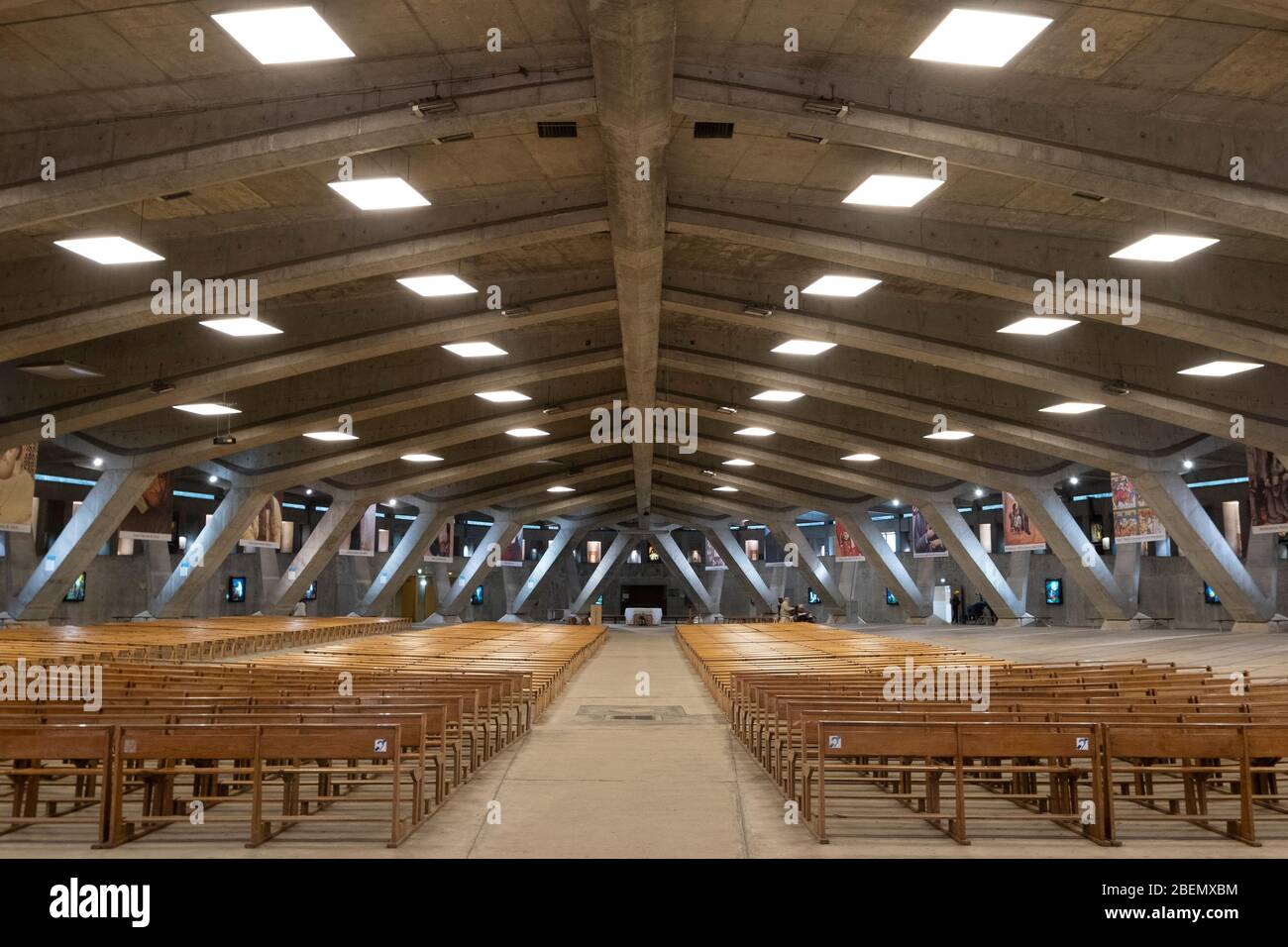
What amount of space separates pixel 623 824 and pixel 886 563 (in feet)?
97.1

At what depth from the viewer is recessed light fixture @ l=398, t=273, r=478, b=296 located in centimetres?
1372

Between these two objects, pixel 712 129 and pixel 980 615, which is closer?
pixel 712 129

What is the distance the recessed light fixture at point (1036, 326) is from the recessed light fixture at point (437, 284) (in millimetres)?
8902

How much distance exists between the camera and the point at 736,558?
44000 millimetres

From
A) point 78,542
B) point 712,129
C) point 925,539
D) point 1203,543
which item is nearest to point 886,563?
→ point 925,539

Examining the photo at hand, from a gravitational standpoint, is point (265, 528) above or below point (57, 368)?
below

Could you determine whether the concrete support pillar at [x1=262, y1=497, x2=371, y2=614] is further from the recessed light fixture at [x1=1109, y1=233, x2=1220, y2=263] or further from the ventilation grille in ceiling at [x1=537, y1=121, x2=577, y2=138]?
the recessed light fixture at [x1=1109, y1=233, x2=1220, y2=263]

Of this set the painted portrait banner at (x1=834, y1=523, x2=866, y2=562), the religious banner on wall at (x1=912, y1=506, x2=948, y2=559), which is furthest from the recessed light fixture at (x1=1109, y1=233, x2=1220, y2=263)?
the painted portrait banner at (x1=834, y1=523, x2=866, y2=562)

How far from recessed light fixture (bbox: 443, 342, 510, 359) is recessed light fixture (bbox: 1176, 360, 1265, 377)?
41.4ft

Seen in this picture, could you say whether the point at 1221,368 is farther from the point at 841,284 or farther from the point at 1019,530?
the point at 1019,530

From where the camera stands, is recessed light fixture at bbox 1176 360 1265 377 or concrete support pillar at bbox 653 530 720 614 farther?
concrete support pillar at bbox 653 530 720 614
